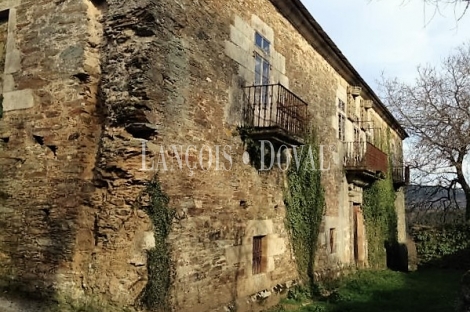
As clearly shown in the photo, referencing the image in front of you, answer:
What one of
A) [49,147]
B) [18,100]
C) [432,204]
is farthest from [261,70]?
[432,204]

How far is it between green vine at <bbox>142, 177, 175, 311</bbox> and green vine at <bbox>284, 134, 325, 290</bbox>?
421 centimetres

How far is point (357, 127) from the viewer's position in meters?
15.2

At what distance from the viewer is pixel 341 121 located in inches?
541

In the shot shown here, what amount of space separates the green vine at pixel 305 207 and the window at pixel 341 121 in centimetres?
279

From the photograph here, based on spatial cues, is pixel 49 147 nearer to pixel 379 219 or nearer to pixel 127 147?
pixel 127 147

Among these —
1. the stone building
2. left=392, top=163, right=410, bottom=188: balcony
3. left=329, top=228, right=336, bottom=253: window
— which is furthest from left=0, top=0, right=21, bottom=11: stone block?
left=392, top=163, right=410, bottom=188: balcony

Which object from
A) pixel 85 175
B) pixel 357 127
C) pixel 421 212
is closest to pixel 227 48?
pixel 85 175

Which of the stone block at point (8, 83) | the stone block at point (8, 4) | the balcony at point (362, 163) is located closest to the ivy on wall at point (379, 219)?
the balcony at point (362, 163)

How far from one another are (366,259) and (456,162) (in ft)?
35.5

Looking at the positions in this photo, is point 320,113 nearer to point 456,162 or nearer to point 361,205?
point 361,205

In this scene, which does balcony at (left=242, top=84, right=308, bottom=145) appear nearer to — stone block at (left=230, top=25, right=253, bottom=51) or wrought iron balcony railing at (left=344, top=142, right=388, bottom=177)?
stone block at (left=230, top=25, right=253, bottom=51)

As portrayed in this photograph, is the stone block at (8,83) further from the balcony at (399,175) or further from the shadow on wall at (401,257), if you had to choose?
the balcony at (399,175)

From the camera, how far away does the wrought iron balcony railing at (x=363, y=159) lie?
1330 centimetres

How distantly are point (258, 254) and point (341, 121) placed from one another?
22.4ft
